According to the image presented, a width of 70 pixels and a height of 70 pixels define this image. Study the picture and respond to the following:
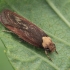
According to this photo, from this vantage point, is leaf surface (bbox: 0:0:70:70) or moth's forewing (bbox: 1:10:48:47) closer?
leaf surface (bbox: 0:0:70:70)

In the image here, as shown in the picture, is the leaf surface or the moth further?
the moth

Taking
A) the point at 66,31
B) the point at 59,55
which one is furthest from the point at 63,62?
the point at 66,31

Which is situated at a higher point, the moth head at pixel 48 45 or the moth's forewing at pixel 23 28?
the moth's forewing at pixel 23 28

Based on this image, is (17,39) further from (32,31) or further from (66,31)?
(66,31)

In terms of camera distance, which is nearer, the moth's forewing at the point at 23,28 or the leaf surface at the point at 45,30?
the leaf surface at the point at 45,30

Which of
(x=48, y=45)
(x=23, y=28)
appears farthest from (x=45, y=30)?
(x=23, y=28)

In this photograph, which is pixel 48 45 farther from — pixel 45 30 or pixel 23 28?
pixel 23 28

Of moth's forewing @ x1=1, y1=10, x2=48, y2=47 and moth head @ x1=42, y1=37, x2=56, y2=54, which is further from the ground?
moth's forewing @ x1=1, y1=10, x2=48, y2=47
